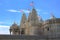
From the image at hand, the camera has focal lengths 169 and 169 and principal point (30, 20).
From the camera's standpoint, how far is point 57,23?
46156mm

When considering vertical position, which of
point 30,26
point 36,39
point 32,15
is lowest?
point 36,39

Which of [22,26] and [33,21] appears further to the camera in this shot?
[22,26]

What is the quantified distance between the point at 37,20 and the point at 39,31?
4.11m

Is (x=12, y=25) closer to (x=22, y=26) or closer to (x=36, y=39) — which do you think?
(x=22, y=26)

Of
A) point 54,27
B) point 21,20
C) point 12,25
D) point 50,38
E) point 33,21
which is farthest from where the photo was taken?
point 21,20

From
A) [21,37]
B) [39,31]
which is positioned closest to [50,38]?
[21,37]

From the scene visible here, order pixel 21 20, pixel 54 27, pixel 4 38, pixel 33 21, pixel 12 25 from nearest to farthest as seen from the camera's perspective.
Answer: pixel 4 38 < pixel 54 27 < pixel 33 21 < pixel 12 25 < pixel 21 20

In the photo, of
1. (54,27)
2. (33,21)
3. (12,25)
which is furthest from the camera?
(12,25)

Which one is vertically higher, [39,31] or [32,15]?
[32,15]

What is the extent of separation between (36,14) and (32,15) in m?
1.59

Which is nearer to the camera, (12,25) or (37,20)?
(37,20)

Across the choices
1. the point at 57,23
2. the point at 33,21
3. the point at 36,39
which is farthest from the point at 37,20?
the point at 36,39

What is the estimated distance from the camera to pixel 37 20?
Answer: 49.1m

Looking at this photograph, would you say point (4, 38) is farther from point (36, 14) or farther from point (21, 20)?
point (21, 20)
